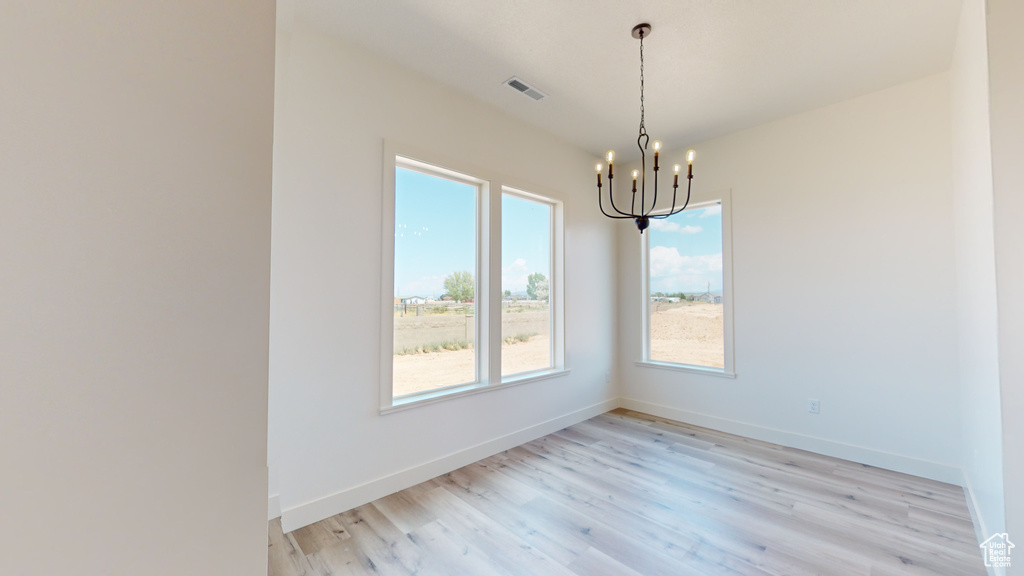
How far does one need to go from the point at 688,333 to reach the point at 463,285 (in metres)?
2.48

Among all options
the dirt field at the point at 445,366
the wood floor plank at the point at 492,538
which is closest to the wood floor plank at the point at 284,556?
the wood floor plank at the point at 492,538

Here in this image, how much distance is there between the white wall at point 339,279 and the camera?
2.20 m

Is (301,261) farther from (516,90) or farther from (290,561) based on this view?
(516,90)

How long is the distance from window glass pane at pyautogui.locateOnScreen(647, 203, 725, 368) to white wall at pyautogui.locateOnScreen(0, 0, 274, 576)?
4.13 metres

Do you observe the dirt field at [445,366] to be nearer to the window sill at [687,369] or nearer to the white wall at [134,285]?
the window sill at [687,369]

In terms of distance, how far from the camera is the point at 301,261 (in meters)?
2.23

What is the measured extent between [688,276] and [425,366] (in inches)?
113

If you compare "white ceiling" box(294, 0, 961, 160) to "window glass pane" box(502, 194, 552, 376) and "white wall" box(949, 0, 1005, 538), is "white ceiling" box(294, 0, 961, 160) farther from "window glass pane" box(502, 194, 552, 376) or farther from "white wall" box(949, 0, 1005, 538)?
"window glass pane" box(502, 194, 552, 376)

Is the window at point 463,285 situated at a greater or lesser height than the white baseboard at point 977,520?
greater

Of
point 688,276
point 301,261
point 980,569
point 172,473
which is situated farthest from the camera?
point 688,276

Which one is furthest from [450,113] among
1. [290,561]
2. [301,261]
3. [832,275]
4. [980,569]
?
[980,569]

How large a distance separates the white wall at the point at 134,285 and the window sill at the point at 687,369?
4.10 metres

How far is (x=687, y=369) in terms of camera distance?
13.3ft

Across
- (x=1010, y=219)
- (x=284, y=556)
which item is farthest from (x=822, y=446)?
(x=284, y=556)
